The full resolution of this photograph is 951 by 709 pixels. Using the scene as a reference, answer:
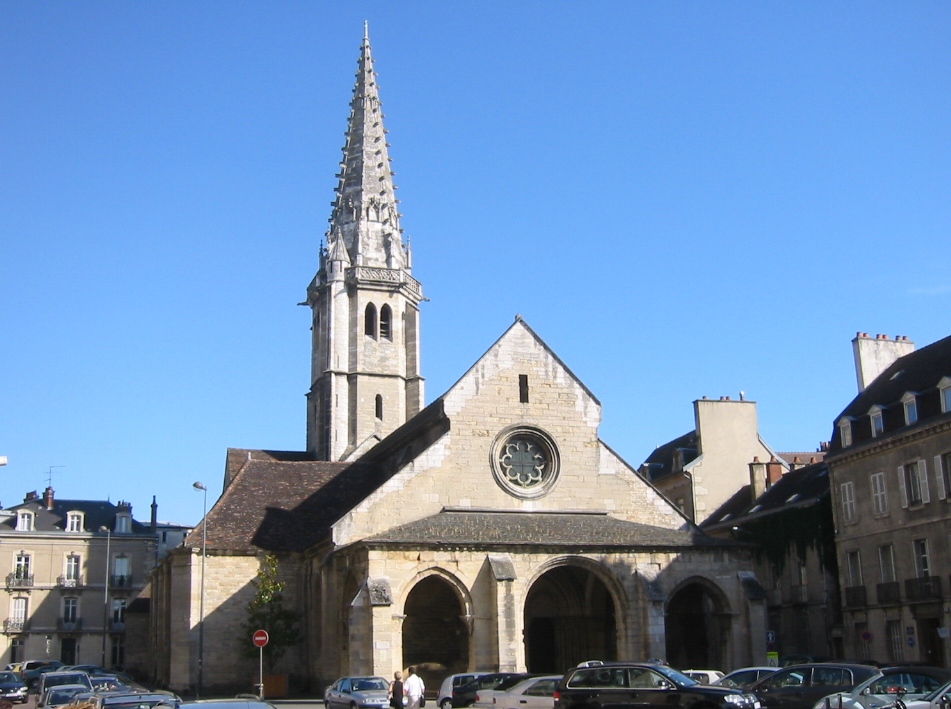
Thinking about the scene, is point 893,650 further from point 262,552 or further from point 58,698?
point 58,698

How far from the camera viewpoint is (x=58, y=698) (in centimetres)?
2462

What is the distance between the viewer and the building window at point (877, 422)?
33.6 meters

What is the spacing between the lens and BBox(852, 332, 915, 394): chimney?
3812 centimetres

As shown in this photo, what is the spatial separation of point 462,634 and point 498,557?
3529mm

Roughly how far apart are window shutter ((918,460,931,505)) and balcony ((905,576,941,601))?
215cm

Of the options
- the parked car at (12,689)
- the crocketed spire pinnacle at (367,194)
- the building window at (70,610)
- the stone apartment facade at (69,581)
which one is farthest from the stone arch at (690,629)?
the building window at (70,610)

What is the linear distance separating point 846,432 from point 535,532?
11.9 m

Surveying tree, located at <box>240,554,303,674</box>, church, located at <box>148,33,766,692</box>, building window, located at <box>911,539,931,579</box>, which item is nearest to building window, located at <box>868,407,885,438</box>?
building window, located at <box>911,539,931,579</box>

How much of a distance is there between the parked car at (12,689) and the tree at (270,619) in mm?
6263

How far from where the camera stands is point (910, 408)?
32.2 m

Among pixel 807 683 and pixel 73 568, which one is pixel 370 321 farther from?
pixel 807 683

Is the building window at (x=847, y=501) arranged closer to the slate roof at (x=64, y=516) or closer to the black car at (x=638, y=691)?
the black car at (x=638, y=691)

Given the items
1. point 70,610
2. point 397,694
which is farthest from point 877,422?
point 70,610

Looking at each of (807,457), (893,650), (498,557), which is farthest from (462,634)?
(807,457)
